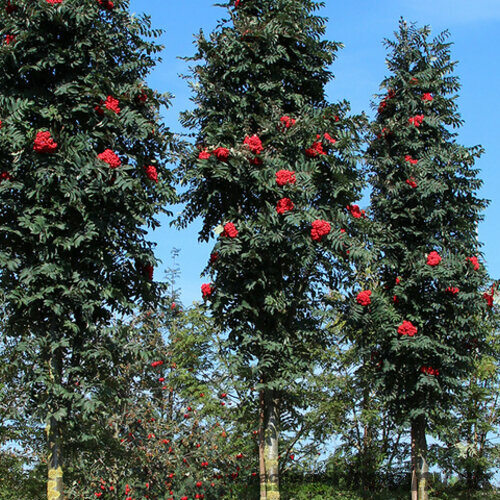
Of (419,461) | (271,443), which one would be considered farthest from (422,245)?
(271,443)

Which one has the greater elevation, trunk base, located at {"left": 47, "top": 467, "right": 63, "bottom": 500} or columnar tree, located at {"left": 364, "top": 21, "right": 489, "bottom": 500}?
columnar tree, located at {"left": 364, "top": 21, "right": 489, "bottom": 500}

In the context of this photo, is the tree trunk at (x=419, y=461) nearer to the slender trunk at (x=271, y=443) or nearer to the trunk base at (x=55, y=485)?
the slender trunk at (x=271, y=443)

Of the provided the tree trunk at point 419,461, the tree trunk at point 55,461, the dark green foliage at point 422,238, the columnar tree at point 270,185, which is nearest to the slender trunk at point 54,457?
the tree trunk at point 55,461

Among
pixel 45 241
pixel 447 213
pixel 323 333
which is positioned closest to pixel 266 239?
pixel 323 333

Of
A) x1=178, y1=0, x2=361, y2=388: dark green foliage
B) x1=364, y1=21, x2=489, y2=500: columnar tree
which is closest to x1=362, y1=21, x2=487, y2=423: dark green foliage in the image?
x1=364, y1=21, x2=489, y2=500: columnar tree

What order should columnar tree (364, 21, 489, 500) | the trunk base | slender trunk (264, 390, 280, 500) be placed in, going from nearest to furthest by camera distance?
1. the trunk base
2. slender trunk (264, 390, 280, 500)
3. columnar tree (364, 21, 489, 500)

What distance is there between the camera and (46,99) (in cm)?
991

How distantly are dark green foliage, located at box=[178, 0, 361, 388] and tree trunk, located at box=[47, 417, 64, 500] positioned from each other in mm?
3302

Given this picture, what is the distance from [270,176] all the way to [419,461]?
7.60m

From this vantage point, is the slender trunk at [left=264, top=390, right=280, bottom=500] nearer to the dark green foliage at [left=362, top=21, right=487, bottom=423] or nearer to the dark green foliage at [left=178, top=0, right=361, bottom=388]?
the dark green foliage at [left=178, top=0, right=361, bottom=388]

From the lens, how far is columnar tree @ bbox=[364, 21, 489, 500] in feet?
45.7

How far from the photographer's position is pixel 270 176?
11078mm

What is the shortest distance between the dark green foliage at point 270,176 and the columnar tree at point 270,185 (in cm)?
2

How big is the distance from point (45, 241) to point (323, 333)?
5285mm
